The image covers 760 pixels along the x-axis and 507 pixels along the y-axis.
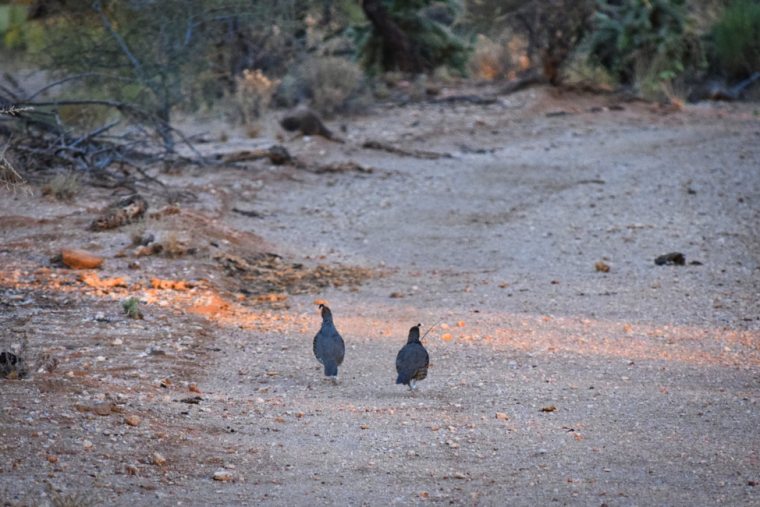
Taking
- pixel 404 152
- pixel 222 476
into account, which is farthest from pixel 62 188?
pixel 222 476

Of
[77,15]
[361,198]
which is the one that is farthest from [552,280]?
[77,15]

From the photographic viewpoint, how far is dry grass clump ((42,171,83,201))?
8.70 m

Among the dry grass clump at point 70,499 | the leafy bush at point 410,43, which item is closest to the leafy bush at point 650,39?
the leafy bush at point 410,43

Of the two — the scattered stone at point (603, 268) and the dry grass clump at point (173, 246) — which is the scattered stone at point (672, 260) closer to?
the scattered stone at point (603, 268)

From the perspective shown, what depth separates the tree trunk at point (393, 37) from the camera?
19.6m

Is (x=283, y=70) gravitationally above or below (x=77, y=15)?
below

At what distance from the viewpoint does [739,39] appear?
1903 centimetres

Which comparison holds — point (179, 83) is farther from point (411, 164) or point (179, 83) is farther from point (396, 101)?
point (396, 101)

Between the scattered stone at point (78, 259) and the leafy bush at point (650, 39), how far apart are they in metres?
14.6

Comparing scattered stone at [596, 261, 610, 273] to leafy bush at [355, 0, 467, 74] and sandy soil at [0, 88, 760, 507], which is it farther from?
leafy bush at [355, 0, 467, 74]

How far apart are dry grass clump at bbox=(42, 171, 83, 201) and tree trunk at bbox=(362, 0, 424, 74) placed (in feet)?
40.1

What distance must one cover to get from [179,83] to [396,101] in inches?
229

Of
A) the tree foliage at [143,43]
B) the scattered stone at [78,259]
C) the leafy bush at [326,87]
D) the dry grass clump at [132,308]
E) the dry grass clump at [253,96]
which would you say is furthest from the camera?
the leafy bush at [326,87]

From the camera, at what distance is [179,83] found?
42.1 ft
